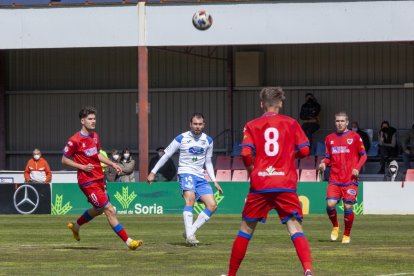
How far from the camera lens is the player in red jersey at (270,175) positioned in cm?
1132

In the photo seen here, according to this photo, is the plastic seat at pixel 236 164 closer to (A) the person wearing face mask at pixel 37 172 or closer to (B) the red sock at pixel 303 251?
(A) the person wearing face mask at pixel 37 172

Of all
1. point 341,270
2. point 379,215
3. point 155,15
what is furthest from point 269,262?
point 155,15

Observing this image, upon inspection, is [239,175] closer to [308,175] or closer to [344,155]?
[308,175]

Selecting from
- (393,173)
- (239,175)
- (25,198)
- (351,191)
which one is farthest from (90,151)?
(239,175)

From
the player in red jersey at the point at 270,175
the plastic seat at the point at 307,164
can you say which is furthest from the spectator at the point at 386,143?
the player in red jersey at the point at 270,175

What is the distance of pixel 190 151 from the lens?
59.7ft

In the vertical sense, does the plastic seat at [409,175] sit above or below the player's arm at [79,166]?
below

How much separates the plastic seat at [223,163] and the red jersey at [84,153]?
22136 millimetres

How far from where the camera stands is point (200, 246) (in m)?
17.7

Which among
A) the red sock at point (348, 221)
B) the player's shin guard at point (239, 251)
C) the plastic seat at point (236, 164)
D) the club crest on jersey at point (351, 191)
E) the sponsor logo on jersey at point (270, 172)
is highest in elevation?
the sponsor logo on jersey at point (270, 172)

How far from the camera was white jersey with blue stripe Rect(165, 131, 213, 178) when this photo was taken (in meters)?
18.2

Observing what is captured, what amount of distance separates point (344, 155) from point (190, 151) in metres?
2.55

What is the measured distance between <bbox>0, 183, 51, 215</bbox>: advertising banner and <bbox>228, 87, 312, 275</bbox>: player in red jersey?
21.4 metres

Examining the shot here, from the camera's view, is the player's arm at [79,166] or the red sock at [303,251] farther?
the player's arm at [79,166]
